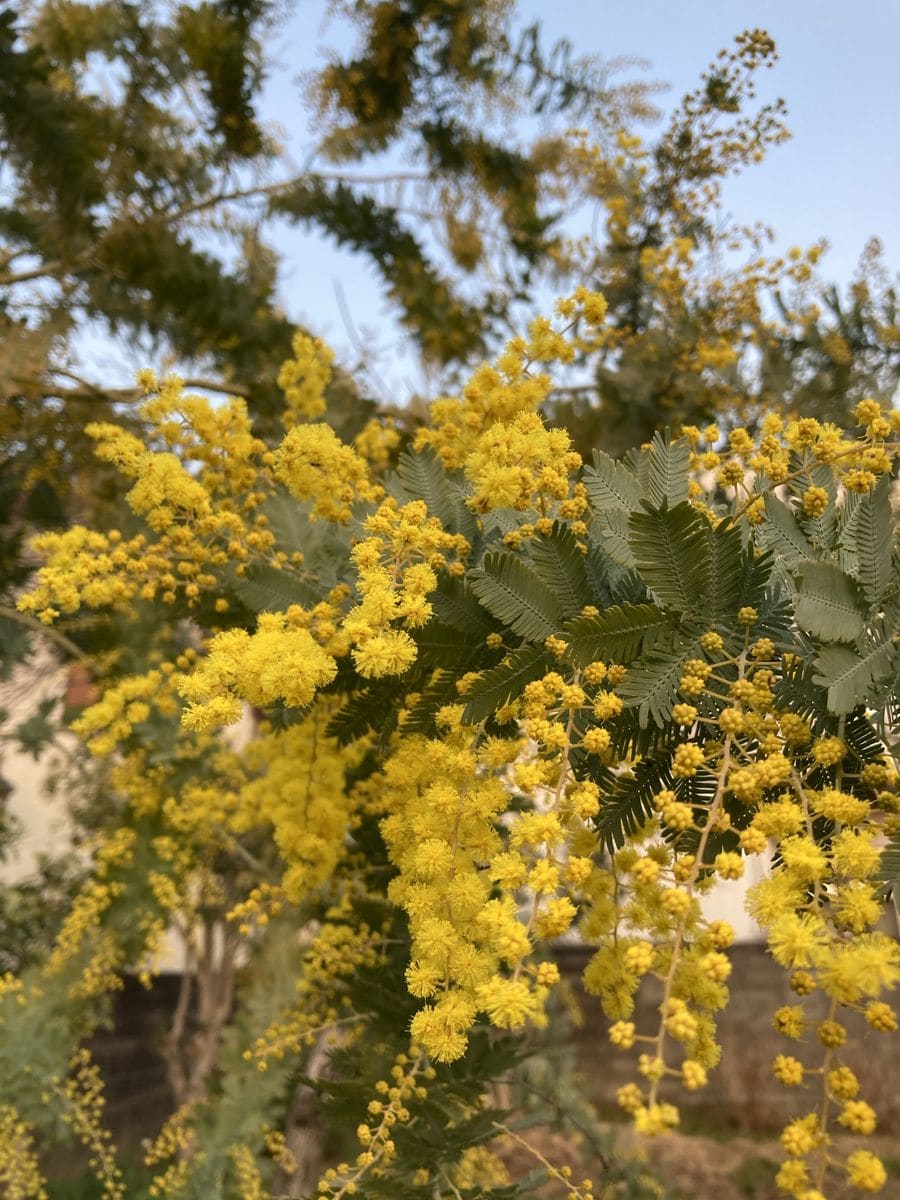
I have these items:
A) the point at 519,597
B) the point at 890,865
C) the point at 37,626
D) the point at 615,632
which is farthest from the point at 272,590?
the point at 37,626

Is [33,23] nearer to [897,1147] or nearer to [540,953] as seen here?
[540,953]

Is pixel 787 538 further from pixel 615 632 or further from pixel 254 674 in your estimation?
pixel 254 674

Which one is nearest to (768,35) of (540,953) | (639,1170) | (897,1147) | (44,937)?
(540,953)

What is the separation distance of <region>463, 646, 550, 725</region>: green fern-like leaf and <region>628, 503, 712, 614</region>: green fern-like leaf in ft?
0.52

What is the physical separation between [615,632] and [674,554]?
10cm

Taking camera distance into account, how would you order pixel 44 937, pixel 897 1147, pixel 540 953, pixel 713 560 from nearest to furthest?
pixel 713 560 < pixel 540 953 < pixel 44 937 < pixel 897 1147

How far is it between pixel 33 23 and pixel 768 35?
2.54m

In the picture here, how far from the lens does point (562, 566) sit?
973 mm

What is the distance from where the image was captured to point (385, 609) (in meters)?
0.87

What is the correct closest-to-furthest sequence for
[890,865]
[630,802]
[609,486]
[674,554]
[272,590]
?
[890,865]
[674,554]
[630,802]
[609,486]
[272,590]

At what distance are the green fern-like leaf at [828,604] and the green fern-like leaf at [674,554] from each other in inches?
4.0

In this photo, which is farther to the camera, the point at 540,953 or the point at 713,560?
the point at 540,953

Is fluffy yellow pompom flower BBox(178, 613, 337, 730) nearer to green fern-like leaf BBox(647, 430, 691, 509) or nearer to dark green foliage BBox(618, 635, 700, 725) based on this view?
dark green foliage BBox(618, 635, 700, 725)

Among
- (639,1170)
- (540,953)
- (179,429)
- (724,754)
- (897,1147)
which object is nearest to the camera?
(724,754)
